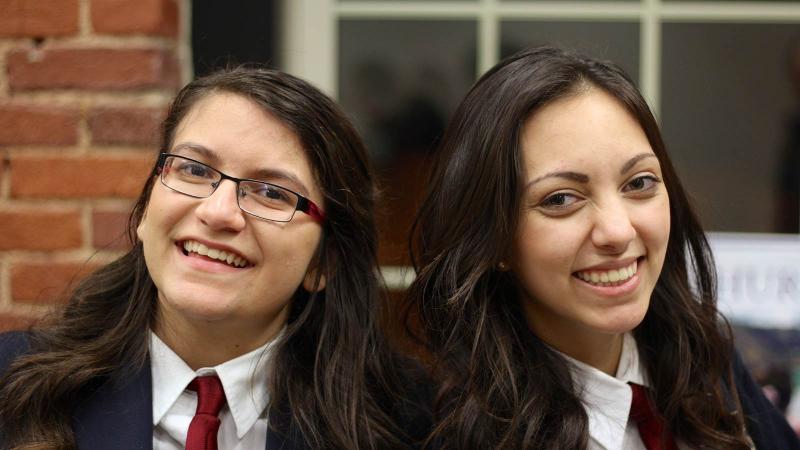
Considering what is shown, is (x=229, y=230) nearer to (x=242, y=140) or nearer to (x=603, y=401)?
(x=242, y=140)

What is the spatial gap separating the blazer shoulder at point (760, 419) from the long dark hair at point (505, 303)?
10 cm

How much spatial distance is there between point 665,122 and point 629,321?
48.1 inches

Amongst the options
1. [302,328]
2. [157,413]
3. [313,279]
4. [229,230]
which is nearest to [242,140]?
[229,230]

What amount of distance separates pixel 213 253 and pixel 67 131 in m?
0.74

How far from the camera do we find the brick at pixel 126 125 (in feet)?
8.32

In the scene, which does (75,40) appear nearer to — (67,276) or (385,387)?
(67,276)

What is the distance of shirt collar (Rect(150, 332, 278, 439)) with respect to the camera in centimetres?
217

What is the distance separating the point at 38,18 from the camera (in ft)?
8.30

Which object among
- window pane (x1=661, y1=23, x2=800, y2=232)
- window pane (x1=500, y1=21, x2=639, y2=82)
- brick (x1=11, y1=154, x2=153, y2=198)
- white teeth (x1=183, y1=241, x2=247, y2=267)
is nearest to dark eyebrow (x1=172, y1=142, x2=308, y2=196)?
white teeth (x1=183, y1=241, x2=247, y2=267)

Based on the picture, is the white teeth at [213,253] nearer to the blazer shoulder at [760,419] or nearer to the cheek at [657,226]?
the cheek at [657,226]

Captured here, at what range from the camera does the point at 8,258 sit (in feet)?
8.35

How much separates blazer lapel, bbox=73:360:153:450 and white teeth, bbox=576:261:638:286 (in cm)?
102

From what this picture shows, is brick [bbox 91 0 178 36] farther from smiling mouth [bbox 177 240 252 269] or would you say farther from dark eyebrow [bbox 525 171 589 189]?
dark eyebrow [bbox 525 171 589 189]

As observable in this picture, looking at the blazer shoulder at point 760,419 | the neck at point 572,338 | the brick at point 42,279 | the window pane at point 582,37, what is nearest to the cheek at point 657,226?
the neck at point 572,338
